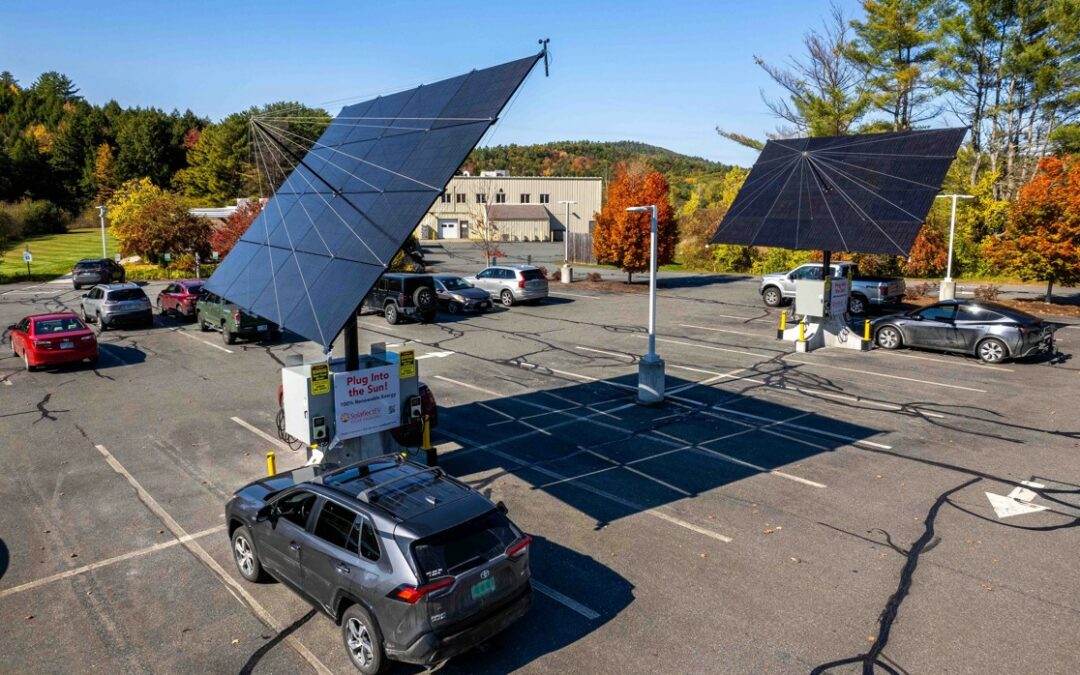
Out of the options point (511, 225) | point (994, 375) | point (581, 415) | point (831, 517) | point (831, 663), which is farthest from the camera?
point (511, 225)

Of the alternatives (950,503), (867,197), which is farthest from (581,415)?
(867,197)

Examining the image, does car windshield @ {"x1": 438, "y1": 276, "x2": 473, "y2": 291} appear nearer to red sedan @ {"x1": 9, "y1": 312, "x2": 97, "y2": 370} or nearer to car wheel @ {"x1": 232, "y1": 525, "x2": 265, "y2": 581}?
red sedan @ {"x1": 9, "y1": 312, "x2": 97, "y2": 370}

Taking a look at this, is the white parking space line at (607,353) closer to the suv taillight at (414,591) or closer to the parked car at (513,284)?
the parked car at (513,284)

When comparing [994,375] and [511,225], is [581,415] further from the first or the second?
[511,225]

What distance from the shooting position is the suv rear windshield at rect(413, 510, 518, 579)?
636 cm

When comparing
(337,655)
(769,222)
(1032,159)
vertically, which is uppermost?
(1032,159)

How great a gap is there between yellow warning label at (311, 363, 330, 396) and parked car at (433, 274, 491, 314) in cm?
1905

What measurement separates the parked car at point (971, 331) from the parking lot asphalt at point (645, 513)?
50 centimetres

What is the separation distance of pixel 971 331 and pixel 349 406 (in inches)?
706

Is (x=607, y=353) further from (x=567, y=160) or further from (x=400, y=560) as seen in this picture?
(x=567, y=160)

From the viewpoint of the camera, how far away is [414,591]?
6156mm

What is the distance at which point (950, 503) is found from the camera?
34.7ft

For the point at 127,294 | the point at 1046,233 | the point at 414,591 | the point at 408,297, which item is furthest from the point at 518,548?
the point at 1046,233

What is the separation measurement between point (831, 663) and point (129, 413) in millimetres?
15153
